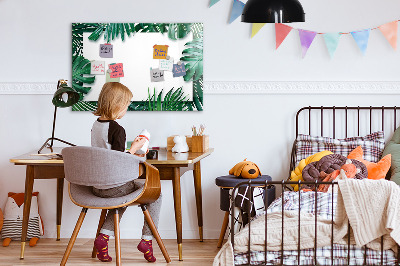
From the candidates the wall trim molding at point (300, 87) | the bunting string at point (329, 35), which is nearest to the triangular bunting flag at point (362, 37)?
the bunting string at point (329, 35)

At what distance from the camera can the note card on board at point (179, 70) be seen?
14.8 ft

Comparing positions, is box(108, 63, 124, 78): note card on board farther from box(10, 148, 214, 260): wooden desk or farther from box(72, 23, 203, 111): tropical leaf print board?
box(10, 148, 214, 260): wooden desk

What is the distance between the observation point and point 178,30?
14.7 ft

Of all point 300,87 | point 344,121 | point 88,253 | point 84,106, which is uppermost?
point 300,87

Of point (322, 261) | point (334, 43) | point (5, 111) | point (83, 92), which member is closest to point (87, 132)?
point (83, 92)

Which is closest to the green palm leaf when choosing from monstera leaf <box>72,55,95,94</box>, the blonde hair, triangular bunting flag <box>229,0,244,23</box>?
monstera leaf <box>72,55,95,94</box>

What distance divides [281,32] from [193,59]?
0.65 m

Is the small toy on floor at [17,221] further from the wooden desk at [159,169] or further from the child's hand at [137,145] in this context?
the child's hand at [137,145]

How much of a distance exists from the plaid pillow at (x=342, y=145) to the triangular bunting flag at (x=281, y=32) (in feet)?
2.27

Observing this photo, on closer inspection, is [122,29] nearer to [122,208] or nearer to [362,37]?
[122,208]

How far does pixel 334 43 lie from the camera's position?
14.5 ft

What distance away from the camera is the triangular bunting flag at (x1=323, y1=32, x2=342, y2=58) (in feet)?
14.5

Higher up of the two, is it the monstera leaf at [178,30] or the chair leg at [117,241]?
the monstera leaf at [178,30]

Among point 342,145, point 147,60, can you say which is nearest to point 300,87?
point 342,145
